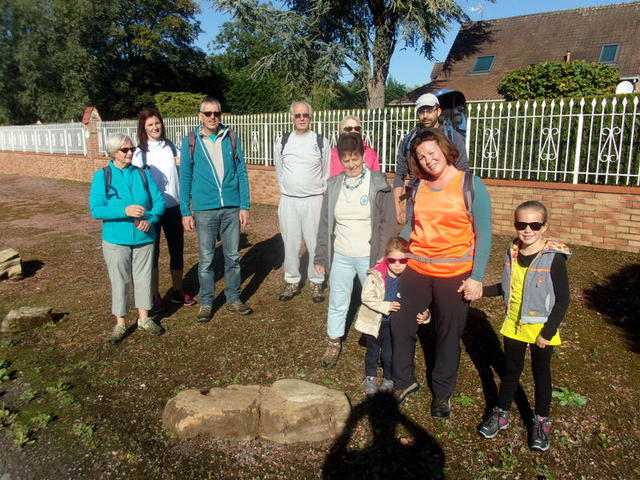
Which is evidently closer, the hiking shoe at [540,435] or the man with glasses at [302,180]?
the hiking shoe at [540,435]

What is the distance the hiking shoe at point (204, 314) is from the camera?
4.62m

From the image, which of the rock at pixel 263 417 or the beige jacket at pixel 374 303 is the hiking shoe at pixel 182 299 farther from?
the beige jacket at pixel 374 303

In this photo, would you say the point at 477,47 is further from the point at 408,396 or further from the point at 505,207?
the point at 408,396

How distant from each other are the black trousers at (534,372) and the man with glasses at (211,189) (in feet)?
8.56

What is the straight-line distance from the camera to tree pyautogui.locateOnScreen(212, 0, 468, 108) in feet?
64.0

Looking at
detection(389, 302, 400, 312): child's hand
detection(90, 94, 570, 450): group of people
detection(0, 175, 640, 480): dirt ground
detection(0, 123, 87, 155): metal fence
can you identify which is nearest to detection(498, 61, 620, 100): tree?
detection(0, 175, 640, 480): dirt ground

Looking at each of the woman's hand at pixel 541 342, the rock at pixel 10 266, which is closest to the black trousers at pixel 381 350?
the woman's hand at pixel 541 342

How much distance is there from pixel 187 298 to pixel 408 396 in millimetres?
2731

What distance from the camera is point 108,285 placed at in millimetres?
5961

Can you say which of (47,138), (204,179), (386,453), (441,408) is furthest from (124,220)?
(47,138)

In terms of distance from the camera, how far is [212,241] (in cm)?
455

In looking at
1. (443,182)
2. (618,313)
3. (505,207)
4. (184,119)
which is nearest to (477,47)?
(184,119)

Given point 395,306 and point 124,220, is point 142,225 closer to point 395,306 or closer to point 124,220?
point 124,220

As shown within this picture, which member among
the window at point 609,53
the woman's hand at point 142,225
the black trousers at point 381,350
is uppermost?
the window at point 609,53
